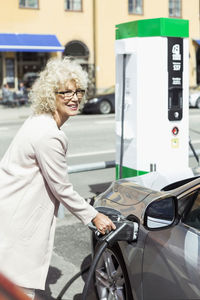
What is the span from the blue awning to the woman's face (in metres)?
23.1

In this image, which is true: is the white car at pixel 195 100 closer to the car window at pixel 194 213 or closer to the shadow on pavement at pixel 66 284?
the shadow on pavement at pixel 66 284

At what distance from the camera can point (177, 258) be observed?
260 centimetres

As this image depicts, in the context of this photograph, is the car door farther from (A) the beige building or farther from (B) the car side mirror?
(A) the beige building

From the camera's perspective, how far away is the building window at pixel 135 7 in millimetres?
29422

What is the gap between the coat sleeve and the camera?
8.54 ft

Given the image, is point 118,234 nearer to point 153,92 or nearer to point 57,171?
point 57,171

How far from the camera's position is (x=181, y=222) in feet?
8.90

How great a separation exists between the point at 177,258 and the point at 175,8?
3075cm

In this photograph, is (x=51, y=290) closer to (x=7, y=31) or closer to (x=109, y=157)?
(x=109, y=157)

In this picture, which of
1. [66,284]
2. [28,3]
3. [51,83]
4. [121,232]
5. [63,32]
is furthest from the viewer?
[63,32]

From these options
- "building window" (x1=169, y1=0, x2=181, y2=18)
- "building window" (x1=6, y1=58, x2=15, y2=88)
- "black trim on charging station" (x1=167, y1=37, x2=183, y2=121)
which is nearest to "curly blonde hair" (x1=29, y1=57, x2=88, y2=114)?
"black trim on charging station" (x1=167, y1=37, x2=183, y2=121)

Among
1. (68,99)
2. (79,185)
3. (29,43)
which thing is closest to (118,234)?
(68,99)

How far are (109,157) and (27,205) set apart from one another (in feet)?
24.9

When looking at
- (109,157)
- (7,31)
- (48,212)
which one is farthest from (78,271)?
(7,31)
